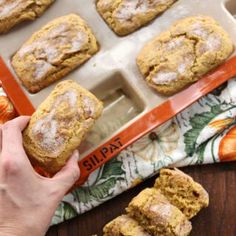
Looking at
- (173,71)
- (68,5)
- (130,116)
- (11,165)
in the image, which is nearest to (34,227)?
(11,165)

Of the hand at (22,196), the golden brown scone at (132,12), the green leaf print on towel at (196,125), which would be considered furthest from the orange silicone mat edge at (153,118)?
the golden brown scone at (132,12)

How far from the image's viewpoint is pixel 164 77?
1897mm

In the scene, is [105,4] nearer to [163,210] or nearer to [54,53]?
[54,53]

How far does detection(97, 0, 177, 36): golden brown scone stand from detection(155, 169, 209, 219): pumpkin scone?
22.9 inches

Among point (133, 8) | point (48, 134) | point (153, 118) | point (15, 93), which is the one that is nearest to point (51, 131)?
point (48, 134)

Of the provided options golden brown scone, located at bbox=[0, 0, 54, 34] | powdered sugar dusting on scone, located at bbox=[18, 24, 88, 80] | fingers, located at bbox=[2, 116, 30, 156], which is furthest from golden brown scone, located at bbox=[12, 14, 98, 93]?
fingers, located at bbox=[2, 116, 30, 156]

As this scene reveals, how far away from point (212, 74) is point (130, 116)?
355 millimetres

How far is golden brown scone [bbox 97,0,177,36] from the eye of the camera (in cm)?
199

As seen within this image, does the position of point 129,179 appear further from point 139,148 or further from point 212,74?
point 212,74

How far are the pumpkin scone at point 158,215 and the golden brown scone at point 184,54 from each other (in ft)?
1.28

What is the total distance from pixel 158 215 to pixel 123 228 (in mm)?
132

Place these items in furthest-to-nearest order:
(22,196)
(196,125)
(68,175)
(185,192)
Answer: (196,125) → (185,192) → (68,175) → (22,196)

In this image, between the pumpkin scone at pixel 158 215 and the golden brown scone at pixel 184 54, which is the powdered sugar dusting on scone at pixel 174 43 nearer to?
the golden brown scone at pixel 184 54

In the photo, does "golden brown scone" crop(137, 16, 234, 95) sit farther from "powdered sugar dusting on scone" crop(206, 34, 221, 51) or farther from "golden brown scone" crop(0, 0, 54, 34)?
"golden brown scone" crop(0, 0, 54, 34)
